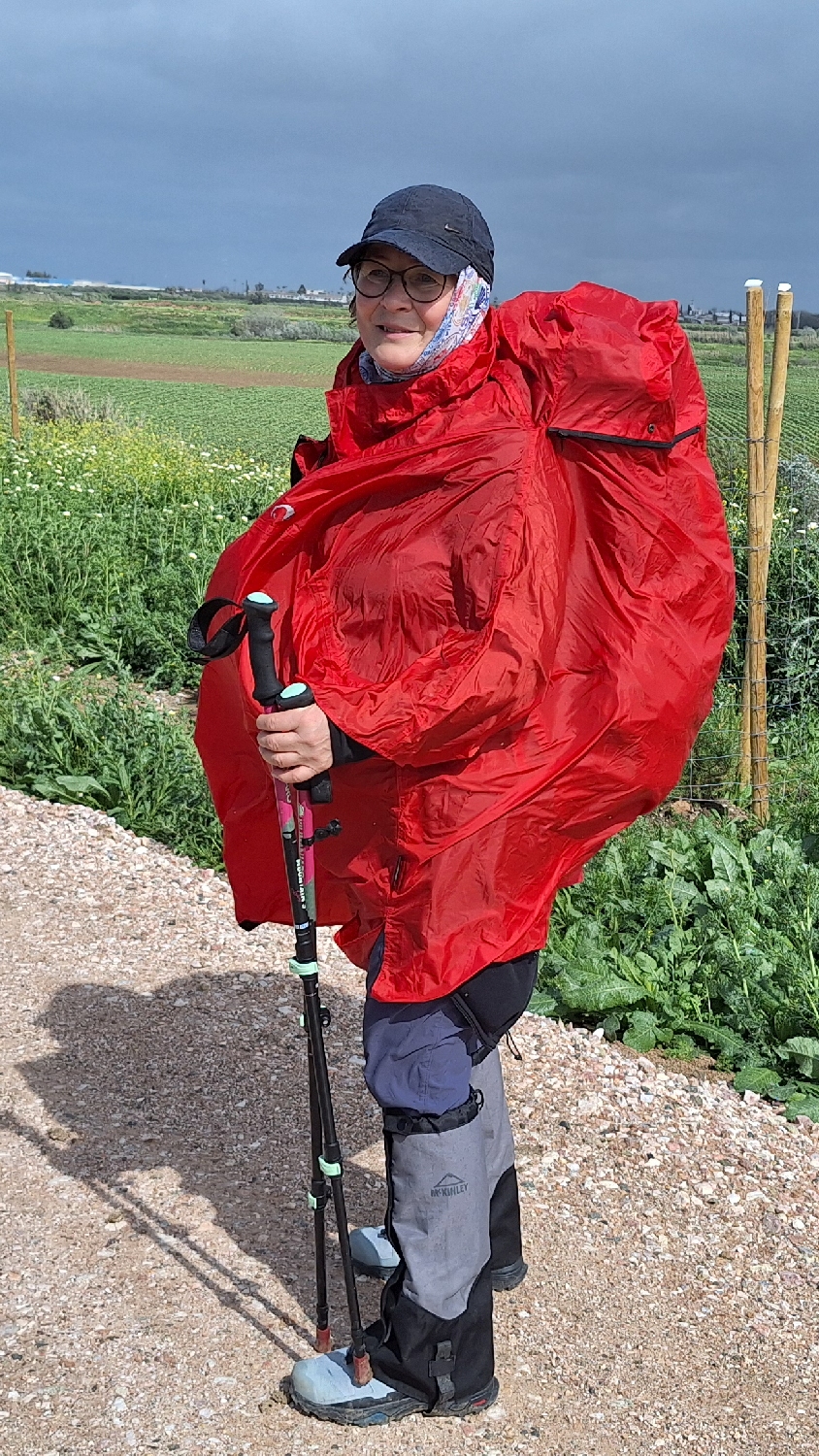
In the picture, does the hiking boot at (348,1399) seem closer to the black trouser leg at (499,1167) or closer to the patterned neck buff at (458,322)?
the black trouser leg at (499,1167)

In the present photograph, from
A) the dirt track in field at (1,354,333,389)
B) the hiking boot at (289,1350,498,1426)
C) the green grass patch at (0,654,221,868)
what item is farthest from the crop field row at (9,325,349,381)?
the hiking boot at (289,1350,498,1426)

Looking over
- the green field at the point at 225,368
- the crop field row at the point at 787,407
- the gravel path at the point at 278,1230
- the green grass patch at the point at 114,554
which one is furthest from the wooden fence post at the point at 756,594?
the crop field row at the point at 787,407

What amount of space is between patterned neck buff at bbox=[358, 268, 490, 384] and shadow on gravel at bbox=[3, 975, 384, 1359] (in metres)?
2.08

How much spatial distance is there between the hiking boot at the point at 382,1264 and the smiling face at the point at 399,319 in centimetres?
199

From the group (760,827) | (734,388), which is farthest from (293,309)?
(760,827)

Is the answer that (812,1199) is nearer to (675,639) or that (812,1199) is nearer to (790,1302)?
(790,1302)

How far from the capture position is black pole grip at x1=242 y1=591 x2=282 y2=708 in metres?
2.42

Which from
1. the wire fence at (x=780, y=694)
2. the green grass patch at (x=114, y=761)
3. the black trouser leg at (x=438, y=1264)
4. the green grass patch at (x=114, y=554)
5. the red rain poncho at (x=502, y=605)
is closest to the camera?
the red rain poncho at (x=502, y=605)

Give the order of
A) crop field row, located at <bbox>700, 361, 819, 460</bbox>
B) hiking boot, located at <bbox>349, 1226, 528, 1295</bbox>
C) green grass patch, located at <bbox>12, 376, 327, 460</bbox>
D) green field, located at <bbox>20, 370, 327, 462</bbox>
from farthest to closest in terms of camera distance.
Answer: green grass patch, located at <bbox>12, 376, 327, 460</bbox>, green field, located at <bbox>20, 370, 327, 462</bbox>, crop field row, located at <bbox>700, 361, 819, 460</bbox>, hiking boot, located at <bbox>349, 1226, 528, 1295</bbox>

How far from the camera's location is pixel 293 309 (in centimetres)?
10350

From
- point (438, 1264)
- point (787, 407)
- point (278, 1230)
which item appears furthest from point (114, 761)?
point (787, 407)

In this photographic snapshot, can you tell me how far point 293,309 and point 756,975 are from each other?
341 ft

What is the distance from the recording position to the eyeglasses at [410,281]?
249 centimetres

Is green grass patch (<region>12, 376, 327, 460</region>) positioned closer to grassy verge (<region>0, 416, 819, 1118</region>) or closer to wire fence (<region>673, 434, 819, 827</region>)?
grassy verge (<region>0, 416, 819, 1118</region>)
